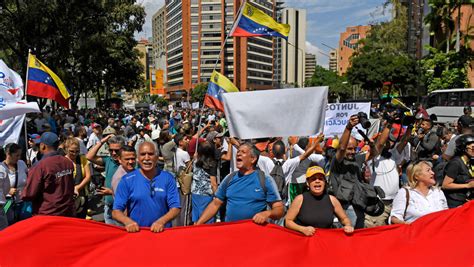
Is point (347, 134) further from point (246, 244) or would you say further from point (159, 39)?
point (159, 39)

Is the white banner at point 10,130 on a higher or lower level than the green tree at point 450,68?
lower

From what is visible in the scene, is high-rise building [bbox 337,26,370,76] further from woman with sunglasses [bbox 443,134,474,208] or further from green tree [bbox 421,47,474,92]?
woman with sunglasses [bbox 443,134,474,208]

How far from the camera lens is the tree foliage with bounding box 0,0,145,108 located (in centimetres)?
2088

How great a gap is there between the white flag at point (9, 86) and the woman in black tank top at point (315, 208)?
4553 millimetres

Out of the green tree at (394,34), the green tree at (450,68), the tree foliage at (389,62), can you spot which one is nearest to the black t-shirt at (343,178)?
the green tree at (450,68)

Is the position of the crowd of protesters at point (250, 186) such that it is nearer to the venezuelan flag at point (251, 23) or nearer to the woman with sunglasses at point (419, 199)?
the woman with sunglasses at point (419, 199)

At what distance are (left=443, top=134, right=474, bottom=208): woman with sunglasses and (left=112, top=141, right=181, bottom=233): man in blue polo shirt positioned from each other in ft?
9.96

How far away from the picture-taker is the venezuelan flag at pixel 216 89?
8.79m

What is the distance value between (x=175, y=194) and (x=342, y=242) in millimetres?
1553

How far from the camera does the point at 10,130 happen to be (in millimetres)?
6070

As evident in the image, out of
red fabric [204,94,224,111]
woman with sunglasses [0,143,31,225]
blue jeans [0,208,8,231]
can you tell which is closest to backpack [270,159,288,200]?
woman with sunglasses [0,143,31,225]

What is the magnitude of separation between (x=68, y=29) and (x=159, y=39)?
500 ft

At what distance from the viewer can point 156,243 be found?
3.78m

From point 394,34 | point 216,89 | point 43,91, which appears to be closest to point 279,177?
point 216,89
